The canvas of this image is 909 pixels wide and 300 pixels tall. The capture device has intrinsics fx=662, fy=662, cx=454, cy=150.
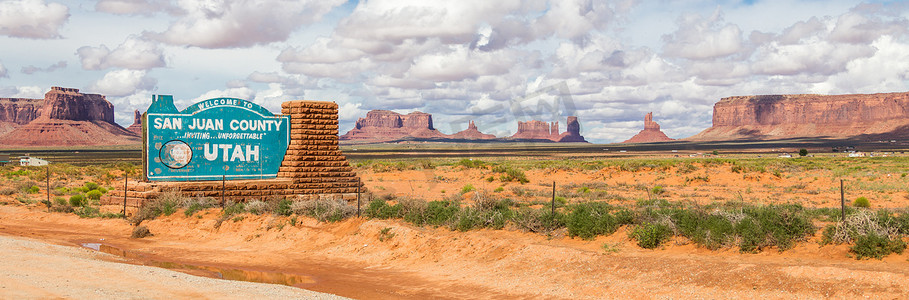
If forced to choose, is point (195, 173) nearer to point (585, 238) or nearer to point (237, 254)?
point (237, 254)

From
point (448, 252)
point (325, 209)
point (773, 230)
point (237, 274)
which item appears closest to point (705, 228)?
point (773, 230)

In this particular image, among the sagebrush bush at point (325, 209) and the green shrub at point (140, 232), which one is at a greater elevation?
the sagebrush bush at point (325, 209)

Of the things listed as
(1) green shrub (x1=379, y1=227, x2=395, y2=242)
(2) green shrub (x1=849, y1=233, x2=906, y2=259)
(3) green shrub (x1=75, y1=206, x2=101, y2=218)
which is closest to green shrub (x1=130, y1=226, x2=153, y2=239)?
(3) green shrub (x1=75, y1=206, x2=101, y2=218)

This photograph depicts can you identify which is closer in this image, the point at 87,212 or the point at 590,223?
the point at 590,223

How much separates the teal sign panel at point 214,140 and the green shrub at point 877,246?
63.9 feet

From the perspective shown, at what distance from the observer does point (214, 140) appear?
24.6m

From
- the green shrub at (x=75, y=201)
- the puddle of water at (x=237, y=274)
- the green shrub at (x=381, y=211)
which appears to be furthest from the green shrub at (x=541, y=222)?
the green shrub at (x=75, y=201)

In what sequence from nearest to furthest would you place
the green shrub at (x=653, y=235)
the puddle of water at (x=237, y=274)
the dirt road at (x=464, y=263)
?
the dirt road at (x=464, y=263) < the puddle of water at (x=237, y=274) < the green shrub at (x=653, y=235)

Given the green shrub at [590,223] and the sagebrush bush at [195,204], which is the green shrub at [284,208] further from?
the green shrub at [590,223]

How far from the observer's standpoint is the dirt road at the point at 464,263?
11023 mm

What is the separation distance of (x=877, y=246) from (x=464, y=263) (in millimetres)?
8171

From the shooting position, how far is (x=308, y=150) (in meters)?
25.5

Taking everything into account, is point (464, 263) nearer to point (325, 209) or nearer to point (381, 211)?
point (381, 211)

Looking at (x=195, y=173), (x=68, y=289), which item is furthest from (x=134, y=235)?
(x=68, y=289)
